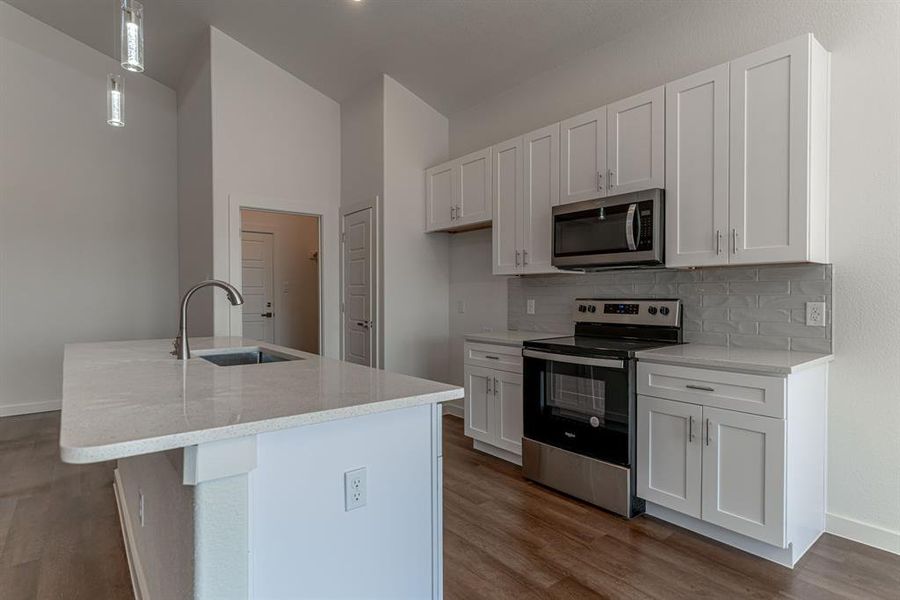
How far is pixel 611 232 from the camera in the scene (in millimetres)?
2889

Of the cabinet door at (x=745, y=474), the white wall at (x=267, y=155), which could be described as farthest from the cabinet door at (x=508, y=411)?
the white wall at (x=267, y=155)

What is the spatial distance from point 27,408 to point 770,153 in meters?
6.46

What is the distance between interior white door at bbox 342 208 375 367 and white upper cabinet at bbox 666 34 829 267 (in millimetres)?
2701

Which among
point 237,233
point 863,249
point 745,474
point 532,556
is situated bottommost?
point 532,556

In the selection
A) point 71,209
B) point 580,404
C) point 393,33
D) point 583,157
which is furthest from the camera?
point 71,209

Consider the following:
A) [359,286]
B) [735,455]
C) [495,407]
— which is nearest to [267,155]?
[359,286]

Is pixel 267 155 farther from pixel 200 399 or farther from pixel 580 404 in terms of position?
pixel 200 399

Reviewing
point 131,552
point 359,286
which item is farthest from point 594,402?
point 359,286

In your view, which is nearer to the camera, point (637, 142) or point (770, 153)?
point (770, 153)

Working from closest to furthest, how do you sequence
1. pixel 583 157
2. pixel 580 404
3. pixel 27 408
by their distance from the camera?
pixel 580 404 < pixel 583 157 < pixel 27 408

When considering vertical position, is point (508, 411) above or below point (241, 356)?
below

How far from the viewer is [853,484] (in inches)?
94.0

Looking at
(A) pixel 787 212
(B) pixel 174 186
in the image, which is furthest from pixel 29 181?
(A) pixel 787 212

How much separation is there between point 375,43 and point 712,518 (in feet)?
12.7
